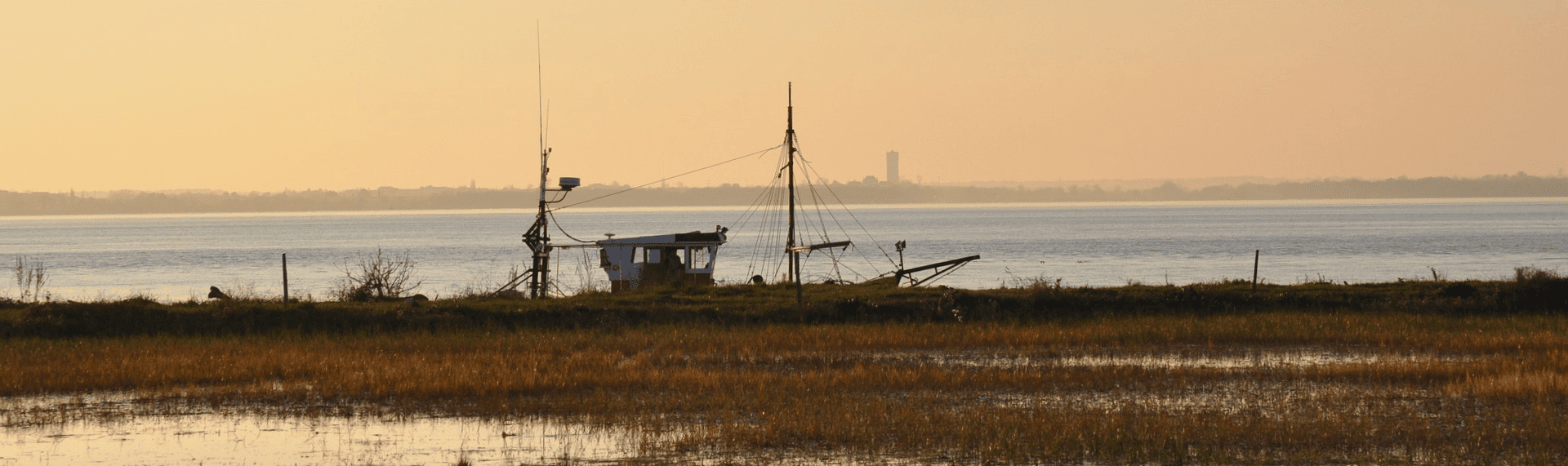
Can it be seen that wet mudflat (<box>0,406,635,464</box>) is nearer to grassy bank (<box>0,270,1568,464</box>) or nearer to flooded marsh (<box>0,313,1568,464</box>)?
flooded marsh (<box>0,313,1568,464</box>)

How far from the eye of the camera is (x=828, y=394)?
18672 mm

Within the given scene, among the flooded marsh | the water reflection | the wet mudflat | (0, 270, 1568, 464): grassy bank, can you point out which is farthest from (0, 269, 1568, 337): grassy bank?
the wet mudflat

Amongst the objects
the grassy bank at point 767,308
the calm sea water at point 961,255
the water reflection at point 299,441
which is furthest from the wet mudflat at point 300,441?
the calm sea water at point 961,255

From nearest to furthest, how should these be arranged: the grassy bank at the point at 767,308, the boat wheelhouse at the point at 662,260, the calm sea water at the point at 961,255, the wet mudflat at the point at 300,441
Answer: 1. the wet mudflat at the point at 300,441
2. the grassy bank at the point at 767,308
3. the boat wheelhouse at the point at 662,260
4. the calm sea water at the point at 961,255

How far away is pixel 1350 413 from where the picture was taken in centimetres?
1612

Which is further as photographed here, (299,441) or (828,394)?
(828,394)

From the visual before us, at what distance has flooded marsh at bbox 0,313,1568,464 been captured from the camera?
14359 mm

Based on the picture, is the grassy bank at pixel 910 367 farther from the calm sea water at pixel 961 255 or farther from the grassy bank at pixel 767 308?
the calm sea water at pixel 961 255

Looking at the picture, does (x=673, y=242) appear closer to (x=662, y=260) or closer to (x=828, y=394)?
(x=662, y=260)

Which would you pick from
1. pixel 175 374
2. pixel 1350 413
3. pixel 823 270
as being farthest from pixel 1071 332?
pixel 823 270

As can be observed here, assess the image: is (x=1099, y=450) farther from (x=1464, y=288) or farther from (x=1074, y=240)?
(x=1074, y=240)

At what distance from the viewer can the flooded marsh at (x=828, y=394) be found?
14359mm

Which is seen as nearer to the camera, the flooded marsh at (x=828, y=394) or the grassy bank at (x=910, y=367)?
the flooded marsh at (x=828, y=394)

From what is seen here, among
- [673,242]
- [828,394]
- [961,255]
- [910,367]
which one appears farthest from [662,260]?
[961,255]
